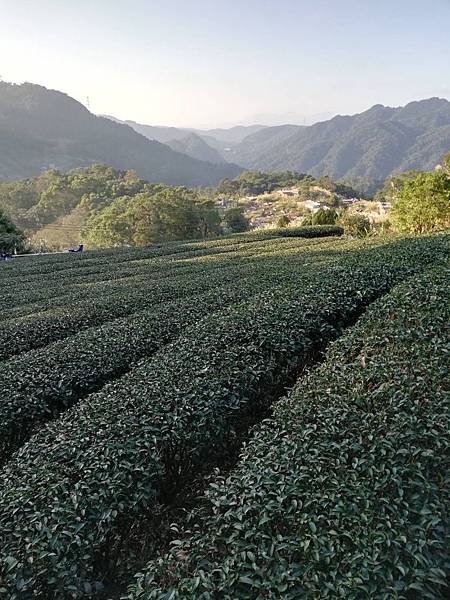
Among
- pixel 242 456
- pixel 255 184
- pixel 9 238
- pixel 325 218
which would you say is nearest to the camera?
pixel 242 456

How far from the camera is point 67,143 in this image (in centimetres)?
11044

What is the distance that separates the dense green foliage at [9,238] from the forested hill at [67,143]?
237 feet

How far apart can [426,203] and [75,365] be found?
1668 centimetres

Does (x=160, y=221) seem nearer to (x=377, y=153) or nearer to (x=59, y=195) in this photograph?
(x=59, y=195)

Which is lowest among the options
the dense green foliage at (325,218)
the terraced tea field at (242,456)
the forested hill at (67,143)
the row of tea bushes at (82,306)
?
the dense green foliage at (325,218)

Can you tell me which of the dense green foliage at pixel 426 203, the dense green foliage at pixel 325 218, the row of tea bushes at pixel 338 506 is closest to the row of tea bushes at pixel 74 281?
the dense green foliage at pixel 426 203

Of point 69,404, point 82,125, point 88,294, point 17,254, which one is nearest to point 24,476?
point 69,404

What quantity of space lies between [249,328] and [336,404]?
1.90 meters

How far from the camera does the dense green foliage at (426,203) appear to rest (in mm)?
17859

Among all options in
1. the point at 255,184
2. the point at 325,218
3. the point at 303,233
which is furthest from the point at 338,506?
the point at 255,184

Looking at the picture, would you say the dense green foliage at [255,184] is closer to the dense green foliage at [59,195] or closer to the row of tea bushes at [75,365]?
the dense green foliage at [59,195]

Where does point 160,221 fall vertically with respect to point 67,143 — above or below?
below

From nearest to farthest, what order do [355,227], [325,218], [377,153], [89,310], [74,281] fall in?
[89,310] → [74,281] → [355,227] → [325,218] → [377,153]

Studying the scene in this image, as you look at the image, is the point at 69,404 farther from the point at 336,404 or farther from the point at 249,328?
the point at 336,404
